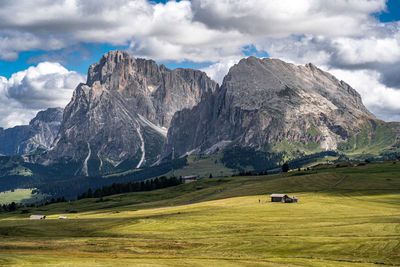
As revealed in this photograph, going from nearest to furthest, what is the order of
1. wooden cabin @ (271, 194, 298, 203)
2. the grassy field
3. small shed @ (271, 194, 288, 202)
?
the grassy field < wooden cabin @ (271, 194, 298, 203) < small shed @ (271, 194, 288, 202)

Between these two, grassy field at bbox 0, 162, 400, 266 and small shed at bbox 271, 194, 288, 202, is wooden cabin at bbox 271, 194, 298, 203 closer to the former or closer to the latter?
small shed at bbox 271, 194, 288, 202

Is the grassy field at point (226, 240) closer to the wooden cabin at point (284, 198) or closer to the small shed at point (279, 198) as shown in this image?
the wooden cabin at point (284, 198)

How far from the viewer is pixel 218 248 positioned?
94.5m

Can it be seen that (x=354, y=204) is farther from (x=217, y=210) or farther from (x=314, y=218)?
(x=217, y=210)

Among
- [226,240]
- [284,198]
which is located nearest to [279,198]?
[284,198]

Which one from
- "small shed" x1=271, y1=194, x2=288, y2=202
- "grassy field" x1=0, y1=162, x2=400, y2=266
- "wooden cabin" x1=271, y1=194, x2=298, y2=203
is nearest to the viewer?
"grassy field" x1=0, y1=162, x2=400, y2=266

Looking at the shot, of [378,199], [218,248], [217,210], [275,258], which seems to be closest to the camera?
[275,258]

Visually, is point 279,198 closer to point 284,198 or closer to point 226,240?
point 284,198

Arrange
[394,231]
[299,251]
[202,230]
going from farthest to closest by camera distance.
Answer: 1. [202,230]
2. [394,231]
3. [299,251]

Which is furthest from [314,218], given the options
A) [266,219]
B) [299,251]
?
[299,251]

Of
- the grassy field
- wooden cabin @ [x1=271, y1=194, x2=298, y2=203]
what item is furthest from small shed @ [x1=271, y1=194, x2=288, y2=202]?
the grassy field

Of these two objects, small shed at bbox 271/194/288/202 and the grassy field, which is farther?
small shed at bbox 271/194/288/202

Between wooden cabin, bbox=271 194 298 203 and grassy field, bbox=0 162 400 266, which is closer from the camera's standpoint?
grassy field, bbox=0 162 400 266

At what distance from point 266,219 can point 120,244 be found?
53096mm
